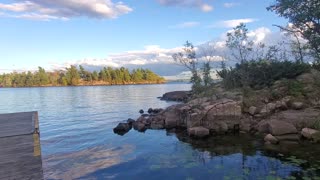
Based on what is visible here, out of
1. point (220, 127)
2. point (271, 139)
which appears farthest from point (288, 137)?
point (220, 127)

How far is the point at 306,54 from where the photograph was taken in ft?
100

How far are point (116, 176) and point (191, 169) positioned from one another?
137 inches

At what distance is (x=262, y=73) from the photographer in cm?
2833

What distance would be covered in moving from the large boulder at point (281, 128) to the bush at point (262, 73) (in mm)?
7583

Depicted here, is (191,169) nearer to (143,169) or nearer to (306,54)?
(143,169)

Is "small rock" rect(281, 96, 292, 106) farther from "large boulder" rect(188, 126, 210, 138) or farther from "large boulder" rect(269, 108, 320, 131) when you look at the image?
"large boulder" rect(188, 126, 210, 138)

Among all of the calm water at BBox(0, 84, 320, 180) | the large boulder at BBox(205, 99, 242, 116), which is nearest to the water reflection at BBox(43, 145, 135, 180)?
the calm water at BBox(0, 84, 320, 180)

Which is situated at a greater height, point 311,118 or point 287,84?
point 287,84

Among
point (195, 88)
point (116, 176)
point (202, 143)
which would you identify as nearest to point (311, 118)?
point (202, 143)

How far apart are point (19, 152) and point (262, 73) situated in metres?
23.7

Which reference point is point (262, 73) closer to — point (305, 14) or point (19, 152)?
point (305, 14)

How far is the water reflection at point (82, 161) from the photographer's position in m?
14.5

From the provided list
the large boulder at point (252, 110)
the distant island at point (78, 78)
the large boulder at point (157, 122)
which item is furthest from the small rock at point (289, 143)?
the distant island at point (78, 78)

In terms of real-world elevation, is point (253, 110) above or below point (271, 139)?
above
